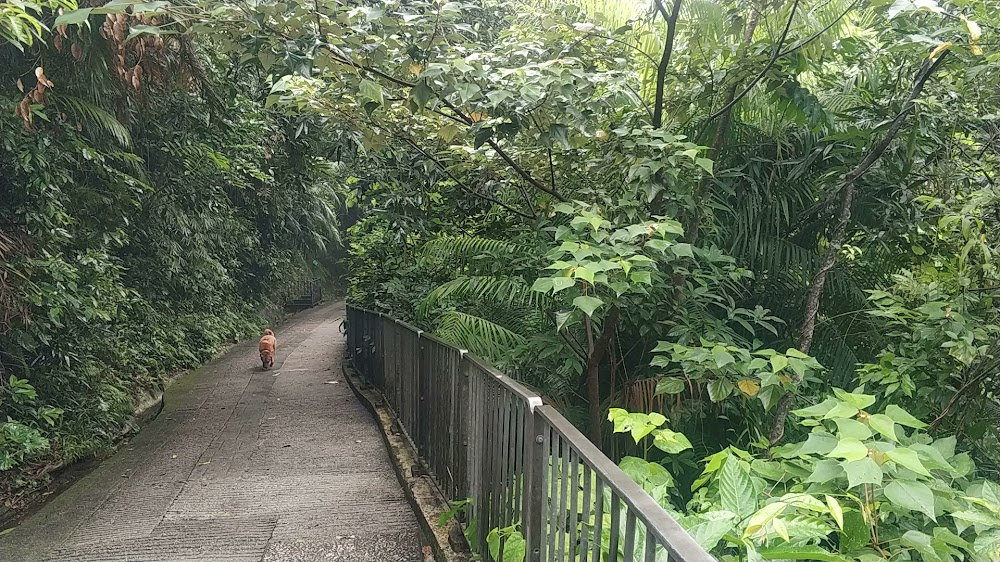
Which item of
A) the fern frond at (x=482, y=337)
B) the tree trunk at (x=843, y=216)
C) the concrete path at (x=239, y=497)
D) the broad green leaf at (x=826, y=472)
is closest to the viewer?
the broad green leaf at (x=826, y=472)

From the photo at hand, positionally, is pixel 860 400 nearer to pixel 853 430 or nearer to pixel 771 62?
pixel 853 430

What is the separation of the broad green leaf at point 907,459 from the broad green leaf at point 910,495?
6cm

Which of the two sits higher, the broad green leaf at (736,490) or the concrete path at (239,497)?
the broad green leaf at (736,490)

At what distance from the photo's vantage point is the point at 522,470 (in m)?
2.25

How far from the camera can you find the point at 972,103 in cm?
300

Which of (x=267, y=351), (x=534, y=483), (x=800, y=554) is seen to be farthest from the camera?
(x=267, y=351)

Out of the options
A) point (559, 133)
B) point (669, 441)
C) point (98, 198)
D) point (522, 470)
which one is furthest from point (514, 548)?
point (98, 198)

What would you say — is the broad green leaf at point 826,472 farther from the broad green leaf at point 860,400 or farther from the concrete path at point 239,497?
the concrete path at point 239,497

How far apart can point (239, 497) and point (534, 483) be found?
3667 millimetres

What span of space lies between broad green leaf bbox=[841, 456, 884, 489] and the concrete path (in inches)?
114

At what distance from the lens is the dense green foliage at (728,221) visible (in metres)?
2.01

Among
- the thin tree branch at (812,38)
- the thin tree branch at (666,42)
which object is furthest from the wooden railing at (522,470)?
the thin tree branch at (812,38)

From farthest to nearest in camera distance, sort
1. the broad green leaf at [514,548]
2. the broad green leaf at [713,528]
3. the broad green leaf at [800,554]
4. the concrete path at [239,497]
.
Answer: the concrete path at [239,497] < the broad green leaf at [514,548] < the broad green leaf at [713,528] < the broad green leaf at [800,554]

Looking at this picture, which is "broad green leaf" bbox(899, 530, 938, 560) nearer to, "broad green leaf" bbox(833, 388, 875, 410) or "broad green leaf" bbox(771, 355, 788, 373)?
"broad green leaf" bbox(833, 388, 875, 410)
